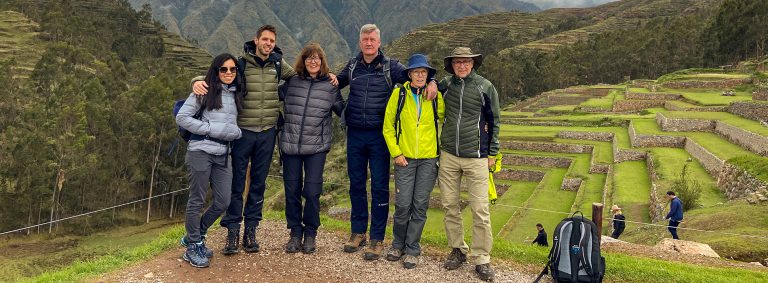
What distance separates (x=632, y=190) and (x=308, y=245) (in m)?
15.1

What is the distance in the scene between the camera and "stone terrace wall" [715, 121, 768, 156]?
57.6ft

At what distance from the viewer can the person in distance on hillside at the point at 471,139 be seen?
530 centimetres

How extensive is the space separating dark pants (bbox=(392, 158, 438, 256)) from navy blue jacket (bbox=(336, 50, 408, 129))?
61 centimetres

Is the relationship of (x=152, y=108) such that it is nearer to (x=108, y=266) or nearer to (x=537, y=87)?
(x=108, y=266)

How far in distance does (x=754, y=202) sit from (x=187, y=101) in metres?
12.9

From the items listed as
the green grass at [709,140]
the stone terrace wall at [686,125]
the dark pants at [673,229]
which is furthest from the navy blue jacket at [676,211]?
the stone terrace wall at [686,125]

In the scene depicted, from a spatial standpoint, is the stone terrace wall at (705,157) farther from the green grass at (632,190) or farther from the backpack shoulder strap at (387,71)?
the backpack shoulder strap at (387,71)

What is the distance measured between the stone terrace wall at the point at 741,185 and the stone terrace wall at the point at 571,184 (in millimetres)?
5540

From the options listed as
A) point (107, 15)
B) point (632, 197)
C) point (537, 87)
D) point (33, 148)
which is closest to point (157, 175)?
point (33, 148)

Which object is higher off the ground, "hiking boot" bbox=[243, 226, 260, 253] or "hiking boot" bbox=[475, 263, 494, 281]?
"hiking boot" bbox=[475, 263, 494, 281]

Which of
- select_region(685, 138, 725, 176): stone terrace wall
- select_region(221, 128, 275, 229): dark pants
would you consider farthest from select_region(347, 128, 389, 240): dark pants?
select_region(685, 138, 725, 176): stone terrace wall

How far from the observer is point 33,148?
98.6 ft

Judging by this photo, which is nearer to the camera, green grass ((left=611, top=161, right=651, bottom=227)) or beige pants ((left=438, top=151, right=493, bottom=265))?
beige pants ((left=438, top=151, right=493, bottom=265))

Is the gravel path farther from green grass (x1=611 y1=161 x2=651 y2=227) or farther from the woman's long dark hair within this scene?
green grass (x1=611 y1=161 x2=651 y2=227)
